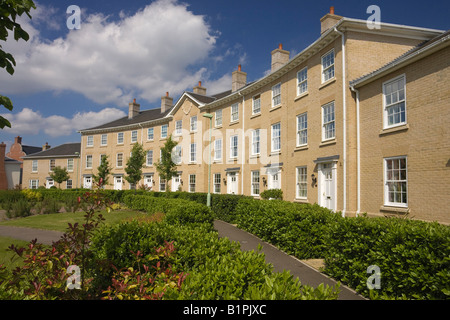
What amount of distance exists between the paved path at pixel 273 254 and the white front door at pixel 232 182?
10.7m

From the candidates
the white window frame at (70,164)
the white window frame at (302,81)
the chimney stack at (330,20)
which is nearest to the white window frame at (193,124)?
the white window frame at (302,81)

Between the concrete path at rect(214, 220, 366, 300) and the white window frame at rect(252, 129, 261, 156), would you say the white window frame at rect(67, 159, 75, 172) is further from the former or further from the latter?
the concrete path at rect(214, 220, 366, 300)

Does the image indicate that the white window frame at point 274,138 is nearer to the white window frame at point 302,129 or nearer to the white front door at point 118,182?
the white window frame at point 302,129

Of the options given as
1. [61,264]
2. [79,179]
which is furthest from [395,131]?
[79,179]

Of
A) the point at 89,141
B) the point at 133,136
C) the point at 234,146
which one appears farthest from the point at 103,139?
the point at 234,146

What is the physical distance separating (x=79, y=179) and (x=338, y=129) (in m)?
41.3

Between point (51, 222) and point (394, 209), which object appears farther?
point (51, 222)

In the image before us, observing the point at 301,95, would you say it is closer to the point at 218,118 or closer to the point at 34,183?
the point at 218,118

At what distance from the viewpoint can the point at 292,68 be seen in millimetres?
19406

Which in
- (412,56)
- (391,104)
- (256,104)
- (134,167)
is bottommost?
(134,167)

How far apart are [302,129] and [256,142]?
17.4 ft

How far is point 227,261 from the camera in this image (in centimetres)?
385
